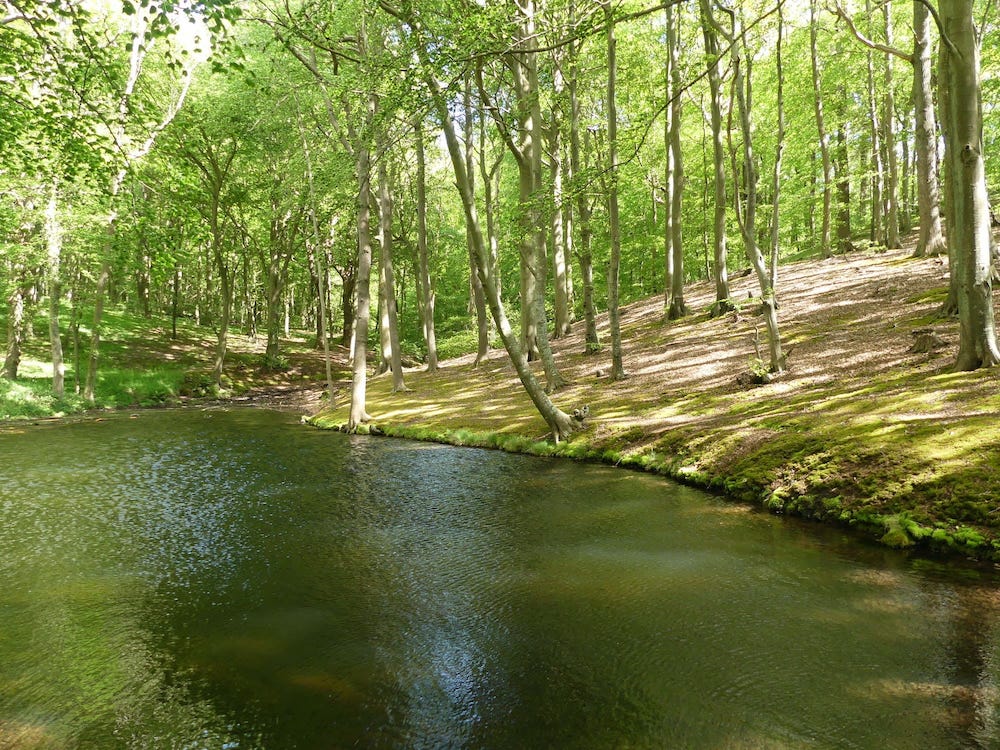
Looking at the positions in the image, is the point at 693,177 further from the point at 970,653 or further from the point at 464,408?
the point at 970,653

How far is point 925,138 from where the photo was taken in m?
18.4

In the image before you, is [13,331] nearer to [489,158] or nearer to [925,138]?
[489,158]

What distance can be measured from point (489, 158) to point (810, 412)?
1418 inches

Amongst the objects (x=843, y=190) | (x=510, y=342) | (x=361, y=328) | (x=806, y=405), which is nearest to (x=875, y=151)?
(x=843, y=190)

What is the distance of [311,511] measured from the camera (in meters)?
10.6

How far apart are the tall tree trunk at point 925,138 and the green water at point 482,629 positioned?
15957 millimetres

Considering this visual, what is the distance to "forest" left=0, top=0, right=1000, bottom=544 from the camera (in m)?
9.70

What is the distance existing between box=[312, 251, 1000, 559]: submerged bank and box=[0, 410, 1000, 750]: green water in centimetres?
80

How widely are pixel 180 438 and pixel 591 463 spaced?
13691 millimetres

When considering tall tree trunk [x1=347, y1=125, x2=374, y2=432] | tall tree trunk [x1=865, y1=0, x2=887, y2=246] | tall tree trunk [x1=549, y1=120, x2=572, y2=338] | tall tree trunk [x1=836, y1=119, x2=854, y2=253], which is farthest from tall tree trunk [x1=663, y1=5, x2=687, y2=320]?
tall tree trunk [x1=836, y1=119, x2=854, y2=253]

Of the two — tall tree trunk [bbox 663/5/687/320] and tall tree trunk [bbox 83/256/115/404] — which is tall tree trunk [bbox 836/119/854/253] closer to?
tall tree trunk [bbox 663/5/687/320]

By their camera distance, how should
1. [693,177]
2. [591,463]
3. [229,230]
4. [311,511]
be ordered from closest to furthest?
1. [311,511]
2. [591,463]
3. [693,177]
4. [229,230]

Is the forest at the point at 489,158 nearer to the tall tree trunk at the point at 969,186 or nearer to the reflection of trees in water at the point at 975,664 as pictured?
the tall tree trunk at the point at 969,186

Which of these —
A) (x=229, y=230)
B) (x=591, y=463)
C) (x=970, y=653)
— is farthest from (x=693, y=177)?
(x=970, y=653)
